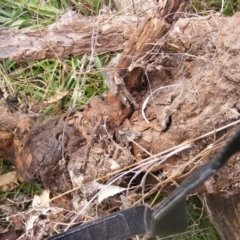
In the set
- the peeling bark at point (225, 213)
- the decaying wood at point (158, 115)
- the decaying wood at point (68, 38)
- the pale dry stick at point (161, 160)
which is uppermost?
the decaying wood at point (68, 38)

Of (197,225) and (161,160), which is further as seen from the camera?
(197,225)

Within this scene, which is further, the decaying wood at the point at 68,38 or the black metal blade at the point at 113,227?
the decaying wood at the point at 68,38

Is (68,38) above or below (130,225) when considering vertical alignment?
above

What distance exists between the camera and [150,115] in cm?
100

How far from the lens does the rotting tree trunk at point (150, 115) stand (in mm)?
897

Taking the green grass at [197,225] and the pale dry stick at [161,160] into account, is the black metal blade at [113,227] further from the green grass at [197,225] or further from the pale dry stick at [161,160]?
the green grass at [197,225]

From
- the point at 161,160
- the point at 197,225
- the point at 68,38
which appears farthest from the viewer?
the point at 197,225

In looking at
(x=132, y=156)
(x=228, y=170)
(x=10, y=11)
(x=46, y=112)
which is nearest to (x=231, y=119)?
(x=228, y=170)

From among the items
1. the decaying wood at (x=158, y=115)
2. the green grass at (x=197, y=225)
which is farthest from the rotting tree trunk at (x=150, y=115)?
the green grass at (x=197, y=225)

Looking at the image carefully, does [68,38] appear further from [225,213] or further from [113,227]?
[225,213]

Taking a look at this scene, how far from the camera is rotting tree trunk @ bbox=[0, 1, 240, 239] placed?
90cm

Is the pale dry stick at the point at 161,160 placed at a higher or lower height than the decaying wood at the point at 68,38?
lower

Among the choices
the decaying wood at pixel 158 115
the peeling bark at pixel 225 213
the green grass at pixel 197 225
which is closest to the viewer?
the decaying wood at pixel 158 115

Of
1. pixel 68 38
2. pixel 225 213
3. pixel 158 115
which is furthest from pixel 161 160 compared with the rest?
pixel 68 38
